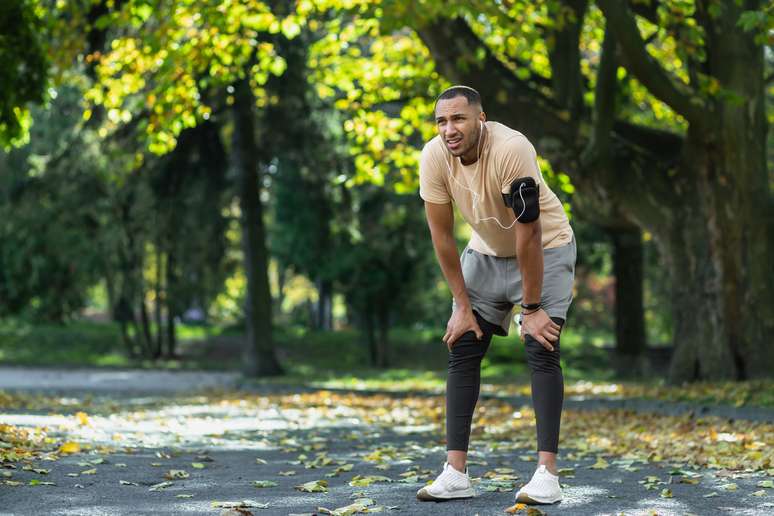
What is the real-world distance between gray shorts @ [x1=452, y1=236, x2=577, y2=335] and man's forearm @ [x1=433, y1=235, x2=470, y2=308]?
0.09 m

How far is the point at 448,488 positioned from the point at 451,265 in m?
1.08

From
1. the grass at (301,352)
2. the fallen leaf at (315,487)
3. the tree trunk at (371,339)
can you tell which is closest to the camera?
the fallen leaf at (315,487)

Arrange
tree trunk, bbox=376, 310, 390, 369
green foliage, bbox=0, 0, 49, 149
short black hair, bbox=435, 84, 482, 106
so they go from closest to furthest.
→ 1. short black hair, bbox=435, 84, 482, 106
2. green foliage, bbox=0, 0, 49, 149
3. tree trunk, bbox=376, 310, 390, 369

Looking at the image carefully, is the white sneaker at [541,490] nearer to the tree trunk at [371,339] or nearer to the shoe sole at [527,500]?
the shoe sole at [527,500]

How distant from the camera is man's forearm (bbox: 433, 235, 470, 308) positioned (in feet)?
18.1

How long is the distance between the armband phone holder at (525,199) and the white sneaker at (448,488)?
1.28m

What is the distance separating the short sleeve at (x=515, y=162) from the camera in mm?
5266

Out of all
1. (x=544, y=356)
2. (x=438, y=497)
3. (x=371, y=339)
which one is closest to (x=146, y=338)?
(x=371, y=339)

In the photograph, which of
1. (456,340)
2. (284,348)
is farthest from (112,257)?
(456,340)

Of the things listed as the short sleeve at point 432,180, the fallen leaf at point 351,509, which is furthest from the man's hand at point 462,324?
the fallen leaf at point 351,509

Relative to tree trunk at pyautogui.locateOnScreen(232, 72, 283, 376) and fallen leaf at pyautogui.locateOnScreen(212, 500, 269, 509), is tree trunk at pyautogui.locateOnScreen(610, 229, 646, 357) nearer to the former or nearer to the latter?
tree trunk at pyautogui.locateOnScreen(232, 72, 283, 376)

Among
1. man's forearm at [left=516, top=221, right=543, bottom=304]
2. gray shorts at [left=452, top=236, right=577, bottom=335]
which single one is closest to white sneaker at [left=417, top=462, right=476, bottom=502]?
gray shorts at [left=452, top=236, right=577, bottom=335]

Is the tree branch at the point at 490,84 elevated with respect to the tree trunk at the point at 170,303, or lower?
elevated

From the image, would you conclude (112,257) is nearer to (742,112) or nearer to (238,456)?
(742,112)
